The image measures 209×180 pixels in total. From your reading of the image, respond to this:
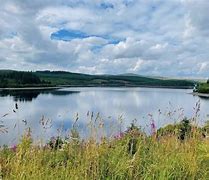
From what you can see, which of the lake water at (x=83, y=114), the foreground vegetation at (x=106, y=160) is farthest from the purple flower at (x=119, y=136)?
the foreground vegetation at (x=106, y=160)

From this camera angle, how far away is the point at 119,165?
19.4ft

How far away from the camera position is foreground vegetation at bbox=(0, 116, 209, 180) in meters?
5.42

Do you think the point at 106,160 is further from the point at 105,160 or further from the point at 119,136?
the point at 119,136

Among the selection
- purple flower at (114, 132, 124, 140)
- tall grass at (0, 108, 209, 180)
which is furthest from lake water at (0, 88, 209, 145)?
tall grass at (0, 108, 209, 180)

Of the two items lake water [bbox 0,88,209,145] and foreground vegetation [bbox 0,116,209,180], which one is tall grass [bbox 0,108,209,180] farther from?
lake water [bbox 0,88,209,145]

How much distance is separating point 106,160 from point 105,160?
16 millimetres

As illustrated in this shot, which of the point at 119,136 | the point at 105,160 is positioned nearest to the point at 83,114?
the point at 119,136

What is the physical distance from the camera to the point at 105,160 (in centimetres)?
610

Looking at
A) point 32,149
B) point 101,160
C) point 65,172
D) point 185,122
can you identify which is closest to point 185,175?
point 101,160

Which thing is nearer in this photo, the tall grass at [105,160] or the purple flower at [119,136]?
the tall grass at [105,160]

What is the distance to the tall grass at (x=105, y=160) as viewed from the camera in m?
5.43

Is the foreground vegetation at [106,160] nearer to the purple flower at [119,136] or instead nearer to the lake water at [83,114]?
the lake water at [83,114]

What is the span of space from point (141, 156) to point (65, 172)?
5.14 feet

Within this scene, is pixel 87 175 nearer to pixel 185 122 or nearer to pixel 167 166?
pixel 167 166
